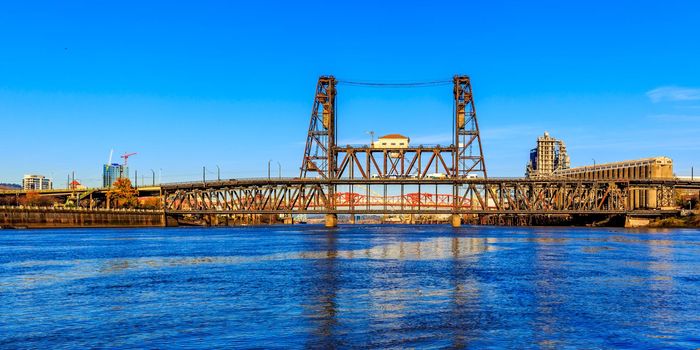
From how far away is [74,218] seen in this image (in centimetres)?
16112

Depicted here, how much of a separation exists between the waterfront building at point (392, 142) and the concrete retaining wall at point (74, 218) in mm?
56817

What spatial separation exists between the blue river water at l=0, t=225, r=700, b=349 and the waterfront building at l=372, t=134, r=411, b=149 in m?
121

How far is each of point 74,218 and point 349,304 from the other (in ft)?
470

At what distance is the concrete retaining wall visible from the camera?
5655 inches

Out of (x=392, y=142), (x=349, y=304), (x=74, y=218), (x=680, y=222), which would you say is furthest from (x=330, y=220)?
(x=349, y=304)

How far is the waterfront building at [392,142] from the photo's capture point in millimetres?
174250

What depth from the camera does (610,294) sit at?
112ft

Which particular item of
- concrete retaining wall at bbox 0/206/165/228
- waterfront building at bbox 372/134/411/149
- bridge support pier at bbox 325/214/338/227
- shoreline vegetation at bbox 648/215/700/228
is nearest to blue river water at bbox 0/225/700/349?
concrete retaining wall at bbox 0/206/165/228

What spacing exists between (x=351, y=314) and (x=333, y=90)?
145 meters

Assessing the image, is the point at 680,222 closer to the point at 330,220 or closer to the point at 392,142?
the point at 392,142

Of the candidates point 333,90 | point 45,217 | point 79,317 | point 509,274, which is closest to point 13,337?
point 79,317

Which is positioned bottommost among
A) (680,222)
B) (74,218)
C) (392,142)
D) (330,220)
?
(680,222)

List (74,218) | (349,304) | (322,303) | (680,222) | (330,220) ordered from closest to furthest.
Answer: (349,304), (322,303), (74,218), (680,222), (330,220)

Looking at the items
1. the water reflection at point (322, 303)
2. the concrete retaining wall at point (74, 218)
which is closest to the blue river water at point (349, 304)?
the water reflection at point (322, 303)
